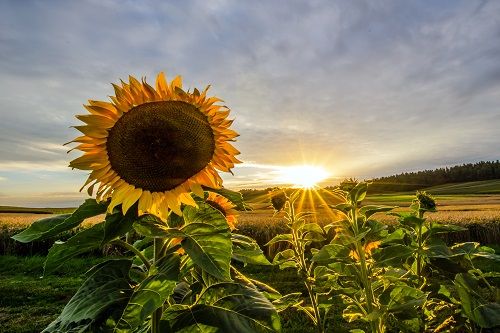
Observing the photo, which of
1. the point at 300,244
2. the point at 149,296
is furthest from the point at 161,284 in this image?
the point at 300,244

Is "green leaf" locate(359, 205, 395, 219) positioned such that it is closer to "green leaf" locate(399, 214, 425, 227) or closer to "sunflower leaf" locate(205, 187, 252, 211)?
"green leaf" locate(399, 214, 425, 227)

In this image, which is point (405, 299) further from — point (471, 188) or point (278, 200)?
point (471, 188)

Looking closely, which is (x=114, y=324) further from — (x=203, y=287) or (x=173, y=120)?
(x=173, y=120)

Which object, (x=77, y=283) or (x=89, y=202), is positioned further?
(x=77, y=283)

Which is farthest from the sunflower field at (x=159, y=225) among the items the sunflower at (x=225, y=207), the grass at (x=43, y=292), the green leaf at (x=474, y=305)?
the grass at (x=43, y=292)

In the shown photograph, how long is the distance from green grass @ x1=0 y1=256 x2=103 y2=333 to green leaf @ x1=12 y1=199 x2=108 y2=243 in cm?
331

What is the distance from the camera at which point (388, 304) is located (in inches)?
101

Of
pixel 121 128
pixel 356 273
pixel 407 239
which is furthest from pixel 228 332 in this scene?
pixel 407 239

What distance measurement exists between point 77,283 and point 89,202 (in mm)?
9279

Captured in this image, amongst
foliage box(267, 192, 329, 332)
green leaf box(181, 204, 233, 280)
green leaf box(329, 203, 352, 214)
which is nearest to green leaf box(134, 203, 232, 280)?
green leaf box(181, 204, 233, 280)

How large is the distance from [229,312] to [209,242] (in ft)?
0.89

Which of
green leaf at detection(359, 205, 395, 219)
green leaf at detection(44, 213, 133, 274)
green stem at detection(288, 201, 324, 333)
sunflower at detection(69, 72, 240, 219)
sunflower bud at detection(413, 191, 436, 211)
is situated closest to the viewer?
green leaf at detection(44, 213, 133, 274)

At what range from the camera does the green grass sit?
6.84m

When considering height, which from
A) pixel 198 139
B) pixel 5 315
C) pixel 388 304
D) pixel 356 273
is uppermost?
pixel 198 139
